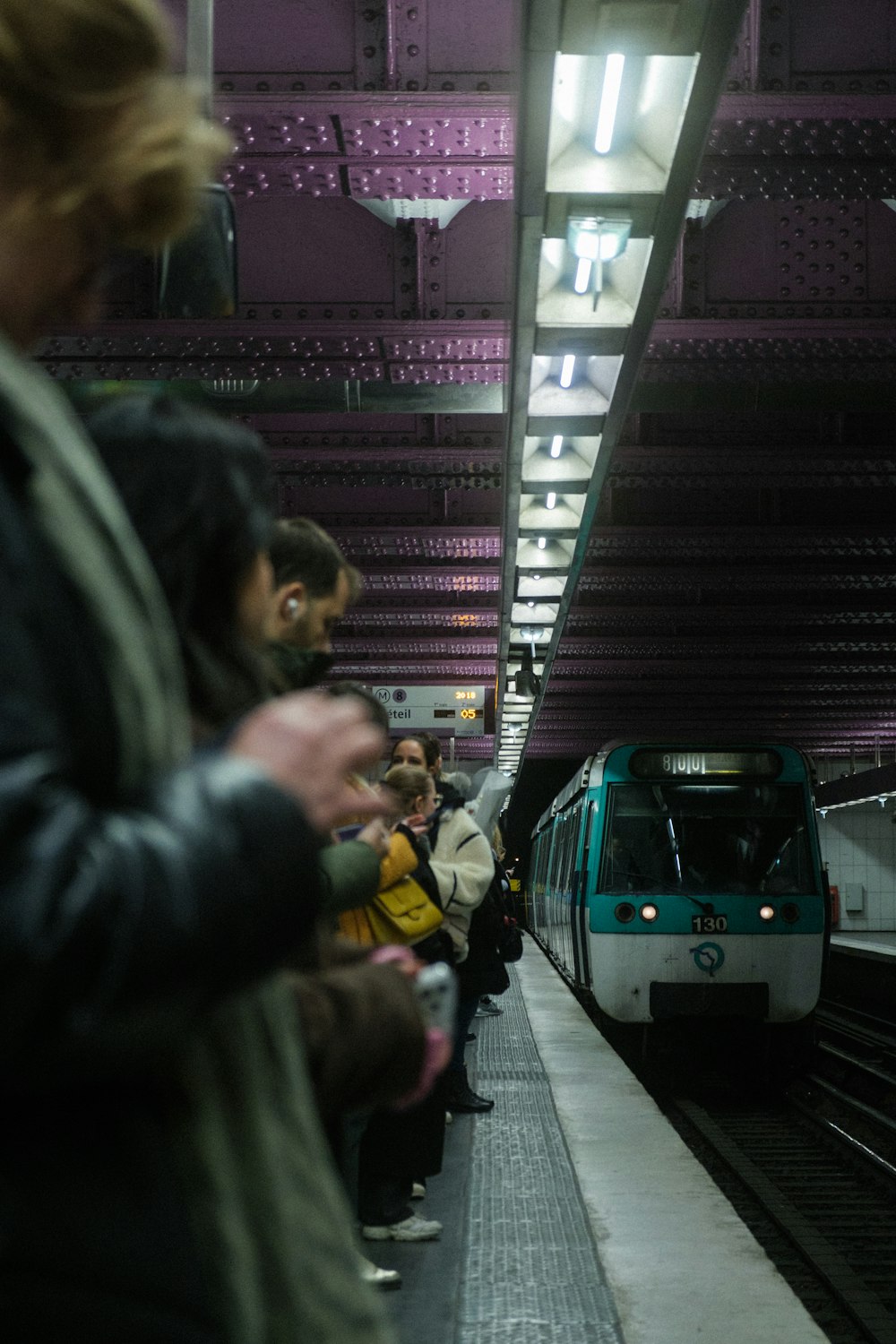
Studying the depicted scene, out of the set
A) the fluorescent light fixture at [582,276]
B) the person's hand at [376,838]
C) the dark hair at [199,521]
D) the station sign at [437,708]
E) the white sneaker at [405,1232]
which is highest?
the fluorescent light fixture at [582,276]

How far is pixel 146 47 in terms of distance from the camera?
1081 mm

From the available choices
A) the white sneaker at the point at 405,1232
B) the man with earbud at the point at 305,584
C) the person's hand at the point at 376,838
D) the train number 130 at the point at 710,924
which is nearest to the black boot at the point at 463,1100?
the white sneaker at the point at 405,1232

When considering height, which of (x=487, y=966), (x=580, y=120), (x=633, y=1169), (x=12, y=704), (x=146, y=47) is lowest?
(x=633, y=1169)

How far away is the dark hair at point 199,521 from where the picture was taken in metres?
1.19

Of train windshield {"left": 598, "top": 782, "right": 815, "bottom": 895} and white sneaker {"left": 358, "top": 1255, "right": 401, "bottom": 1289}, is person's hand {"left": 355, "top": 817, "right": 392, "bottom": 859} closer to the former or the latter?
white sneaker {"left": 358, "top": 1255, "right": 401, "bottom": 1289}

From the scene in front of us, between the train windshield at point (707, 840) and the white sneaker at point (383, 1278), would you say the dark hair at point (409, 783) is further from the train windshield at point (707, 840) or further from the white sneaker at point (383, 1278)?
the train windshield at point (707, 840)

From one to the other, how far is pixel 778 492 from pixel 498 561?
9.47 ft

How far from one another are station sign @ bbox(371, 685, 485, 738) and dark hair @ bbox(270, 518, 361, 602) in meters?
13.2

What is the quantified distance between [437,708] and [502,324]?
9253 millimetres

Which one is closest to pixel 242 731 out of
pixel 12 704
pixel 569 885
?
pixel 12 704

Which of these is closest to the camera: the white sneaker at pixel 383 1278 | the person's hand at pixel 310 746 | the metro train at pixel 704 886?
the person's hand at pixel 310 746

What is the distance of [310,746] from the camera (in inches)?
41.1

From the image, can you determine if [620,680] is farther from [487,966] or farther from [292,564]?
[292,564]

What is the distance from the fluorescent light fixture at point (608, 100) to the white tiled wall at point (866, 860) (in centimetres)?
3248
